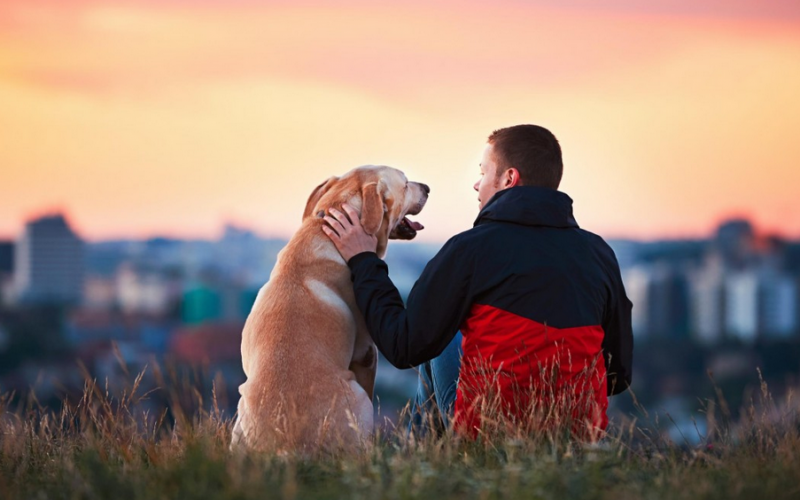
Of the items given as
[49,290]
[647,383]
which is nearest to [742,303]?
[647,383]

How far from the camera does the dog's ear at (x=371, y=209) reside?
516cm

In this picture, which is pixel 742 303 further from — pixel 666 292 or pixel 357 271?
pixel 357 271

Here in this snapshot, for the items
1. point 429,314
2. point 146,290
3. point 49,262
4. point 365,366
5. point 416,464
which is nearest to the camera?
point 416,464

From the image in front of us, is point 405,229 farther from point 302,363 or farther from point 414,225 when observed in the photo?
point 302,363

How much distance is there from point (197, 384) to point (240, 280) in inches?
6263

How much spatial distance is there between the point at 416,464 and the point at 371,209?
182 centimetres

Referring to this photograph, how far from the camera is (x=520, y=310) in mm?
4262

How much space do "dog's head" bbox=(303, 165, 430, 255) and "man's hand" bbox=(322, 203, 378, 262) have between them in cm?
6

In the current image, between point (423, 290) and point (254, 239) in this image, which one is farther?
point (254, 239)

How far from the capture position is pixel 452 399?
5027 mm

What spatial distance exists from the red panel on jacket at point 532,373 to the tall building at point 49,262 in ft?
551

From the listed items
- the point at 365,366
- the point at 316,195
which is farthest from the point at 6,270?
the point at 365,366

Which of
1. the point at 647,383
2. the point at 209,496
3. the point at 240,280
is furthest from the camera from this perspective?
the point at 240,280

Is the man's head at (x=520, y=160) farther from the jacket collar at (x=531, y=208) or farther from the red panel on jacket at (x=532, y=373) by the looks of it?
the red panel on jacket at (x=532, y=373)
